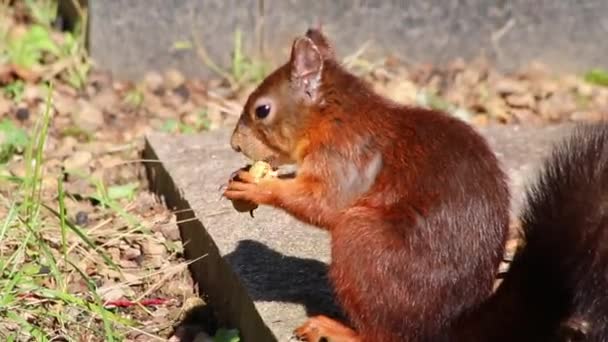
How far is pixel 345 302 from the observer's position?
3.37 meters

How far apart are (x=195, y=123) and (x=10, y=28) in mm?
1167

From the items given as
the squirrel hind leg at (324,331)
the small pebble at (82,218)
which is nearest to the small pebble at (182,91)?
the small pebble at (82,218)

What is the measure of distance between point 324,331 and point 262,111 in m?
0.66

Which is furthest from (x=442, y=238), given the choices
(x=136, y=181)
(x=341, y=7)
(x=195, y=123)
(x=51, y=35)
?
(x=51, y=35)

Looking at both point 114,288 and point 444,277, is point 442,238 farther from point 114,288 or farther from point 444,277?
point 114,288

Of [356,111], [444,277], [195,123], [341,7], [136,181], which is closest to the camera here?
[444,277]

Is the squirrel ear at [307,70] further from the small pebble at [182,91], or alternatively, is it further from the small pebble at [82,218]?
the small pebble at [182,91]

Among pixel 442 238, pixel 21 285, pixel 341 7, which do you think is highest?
pixel 341 7

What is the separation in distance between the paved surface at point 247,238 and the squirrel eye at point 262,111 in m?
0.47

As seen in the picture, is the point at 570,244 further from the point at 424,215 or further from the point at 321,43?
the point at 321,43

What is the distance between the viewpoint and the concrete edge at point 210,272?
379 cm

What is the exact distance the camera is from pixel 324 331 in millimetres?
3434

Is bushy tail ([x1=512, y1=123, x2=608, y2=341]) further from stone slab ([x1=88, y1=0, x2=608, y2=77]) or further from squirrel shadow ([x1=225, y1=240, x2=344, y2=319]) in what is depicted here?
stone slab ([x1=88, y1=0, x2=608, y2=77])

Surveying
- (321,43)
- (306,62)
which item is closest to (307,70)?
(306,62)
